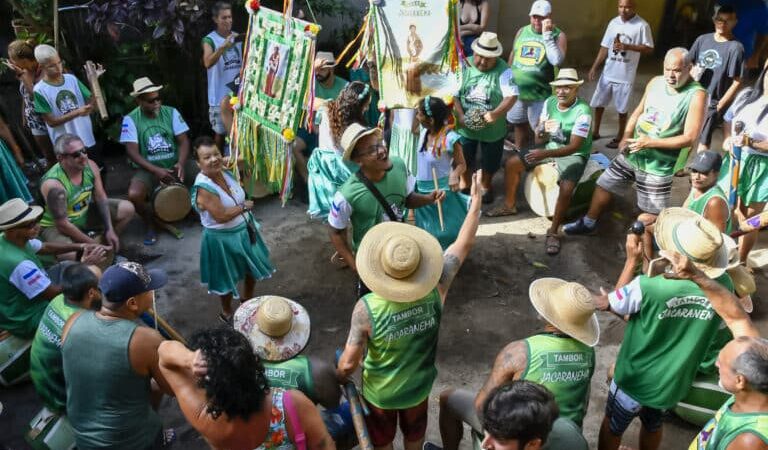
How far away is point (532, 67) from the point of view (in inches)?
303

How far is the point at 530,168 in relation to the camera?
24.2 ft

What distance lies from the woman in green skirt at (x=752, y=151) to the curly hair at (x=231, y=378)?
484cm

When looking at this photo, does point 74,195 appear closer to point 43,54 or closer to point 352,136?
point 43,54

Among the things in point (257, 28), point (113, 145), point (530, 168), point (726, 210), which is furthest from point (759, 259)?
point (113, 145)

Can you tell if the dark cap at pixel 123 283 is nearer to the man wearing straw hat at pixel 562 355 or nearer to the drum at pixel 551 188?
the man wearing straw hat at pixel 562 355

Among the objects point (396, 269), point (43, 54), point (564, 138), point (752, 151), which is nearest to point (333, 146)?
point (564, 138)

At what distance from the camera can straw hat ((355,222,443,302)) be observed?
10.7 ft

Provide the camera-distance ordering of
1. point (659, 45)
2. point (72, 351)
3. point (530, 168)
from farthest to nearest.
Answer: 1. point (659, 45)
2. point (530, 168)
3. point (72, 351)

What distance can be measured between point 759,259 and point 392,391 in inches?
185

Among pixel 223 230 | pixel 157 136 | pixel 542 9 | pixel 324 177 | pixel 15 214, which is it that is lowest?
pixel 223 230

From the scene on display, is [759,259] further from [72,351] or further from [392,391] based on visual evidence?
[72,351]

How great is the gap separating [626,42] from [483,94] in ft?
8.02

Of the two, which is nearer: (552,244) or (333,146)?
(333,146)

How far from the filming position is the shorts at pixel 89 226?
561cm
